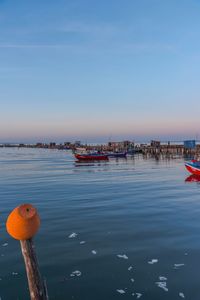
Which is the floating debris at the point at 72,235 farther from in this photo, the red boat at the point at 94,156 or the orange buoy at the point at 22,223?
the red boat at the point at 94,156

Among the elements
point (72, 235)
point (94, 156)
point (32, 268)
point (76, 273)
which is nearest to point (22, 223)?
point (32, 268)

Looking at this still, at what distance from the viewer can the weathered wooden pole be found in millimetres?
5582

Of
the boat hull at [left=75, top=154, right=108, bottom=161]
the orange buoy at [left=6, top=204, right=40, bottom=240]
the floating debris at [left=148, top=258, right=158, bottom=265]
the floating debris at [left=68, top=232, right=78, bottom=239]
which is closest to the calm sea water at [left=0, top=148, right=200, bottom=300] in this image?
the floating debris at [left=148, top=258, right=158, bottom=265]

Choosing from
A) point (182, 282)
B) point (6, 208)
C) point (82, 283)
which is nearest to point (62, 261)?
point (82, 283)

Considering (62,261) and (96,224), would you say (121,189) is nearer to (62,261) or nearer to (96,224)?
(96,224)

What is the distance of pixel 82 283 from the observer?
8.88m

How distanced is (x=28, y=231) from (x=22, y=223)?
0.66 ft

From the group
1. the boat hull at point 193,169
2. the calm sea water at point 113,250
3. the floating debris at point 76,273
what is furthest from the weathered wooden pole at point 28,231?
the boat hull at point 193,169

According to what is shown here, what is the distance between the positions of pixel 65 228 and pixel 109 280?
225 inches

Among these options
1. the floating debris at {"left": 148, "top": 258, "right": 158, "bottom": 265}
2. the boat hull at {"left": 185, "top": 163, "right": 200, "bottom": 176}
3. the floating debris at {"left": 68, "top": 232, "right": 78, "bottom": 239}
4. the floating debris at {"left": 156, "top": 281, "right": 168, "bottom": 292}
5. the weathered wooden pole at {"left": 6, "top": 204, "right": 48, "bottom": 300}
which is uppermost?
the weathered wooden pole at {"left": 6, "top": 204, "right": 48, "bottom": 300}

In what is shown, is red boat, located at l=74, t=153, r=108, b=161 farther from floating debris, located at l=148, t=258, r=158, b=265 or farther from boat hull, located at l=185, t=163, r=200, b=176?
floating debris, located at l=148, t=258, r=158, b=265

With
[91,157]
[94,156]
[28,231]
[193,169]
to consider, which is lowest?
[193,169]

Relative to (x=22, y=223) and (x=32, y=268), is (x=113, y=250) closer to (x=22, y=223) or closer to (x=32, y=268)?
(x=32, y=268)

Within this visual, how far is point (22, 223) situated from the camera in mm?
5570
